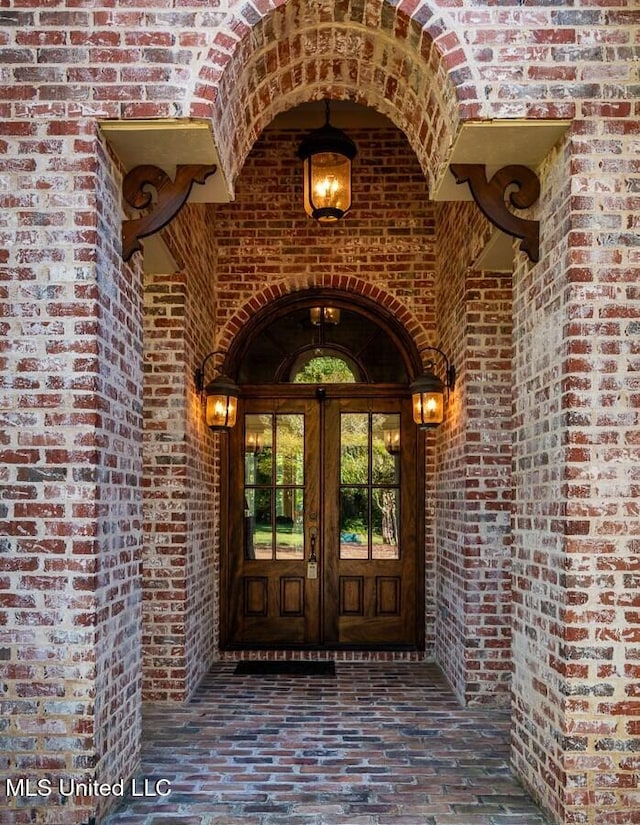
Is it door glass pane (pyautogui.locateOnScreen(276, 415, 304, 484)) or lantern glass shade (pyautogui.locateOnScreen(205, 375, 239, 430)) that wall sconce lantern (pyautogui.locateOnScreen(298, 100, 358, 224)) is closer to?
lantern glass shade (pyautogui.locateOnScreen(205, 375, 239, 430))

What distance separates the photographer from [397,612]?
5.96m

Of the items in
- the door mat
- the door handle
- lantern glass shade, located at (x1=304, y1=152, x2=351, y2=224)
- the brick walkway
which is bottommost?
the door mat

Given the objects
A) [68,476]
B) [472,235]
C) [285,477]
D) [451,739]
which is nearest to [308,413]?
[285,477]

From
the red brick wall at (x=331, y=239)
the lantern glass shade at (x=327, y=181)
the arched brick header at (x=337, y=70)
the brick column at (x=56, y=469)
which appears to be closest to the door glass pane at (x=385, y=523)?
the red brick wall at (x=331, y=239)

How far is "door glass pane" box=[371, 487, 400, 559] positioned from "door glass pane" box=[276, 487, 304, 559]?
61 centimetres

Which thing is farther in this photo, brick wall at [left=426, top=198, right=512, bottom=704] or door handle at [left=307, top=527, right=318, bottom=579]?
door handle at [left=307, top=527, right=318, bottom=579]

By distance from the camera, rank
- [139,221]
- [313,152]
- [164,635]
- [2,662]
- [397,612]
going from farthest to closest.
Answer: [397,612], [164,635], [313,152], [139,221], [2,662]

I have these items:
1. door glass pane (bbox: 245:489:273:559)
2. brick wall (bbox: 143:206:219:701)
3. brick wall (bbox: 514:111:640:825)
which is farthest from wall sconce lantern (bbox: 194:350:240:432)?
brick wall (bbox: 514:111:640:825)

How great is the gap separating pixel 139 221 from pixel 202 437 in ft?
8.07

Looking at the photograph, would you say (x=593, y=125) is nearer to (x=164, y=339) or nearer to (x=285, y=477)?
(x=164, y=339)

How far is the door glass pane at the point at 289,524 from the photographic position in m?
6.01

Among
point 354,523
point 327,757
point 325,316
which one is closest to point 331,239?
point 325,316

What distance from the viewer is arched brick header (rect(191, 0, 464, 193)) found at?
9.70 feet

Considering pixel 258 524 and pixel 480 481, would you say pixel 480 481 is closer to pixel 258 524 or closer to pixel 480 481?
pixel 480 481
